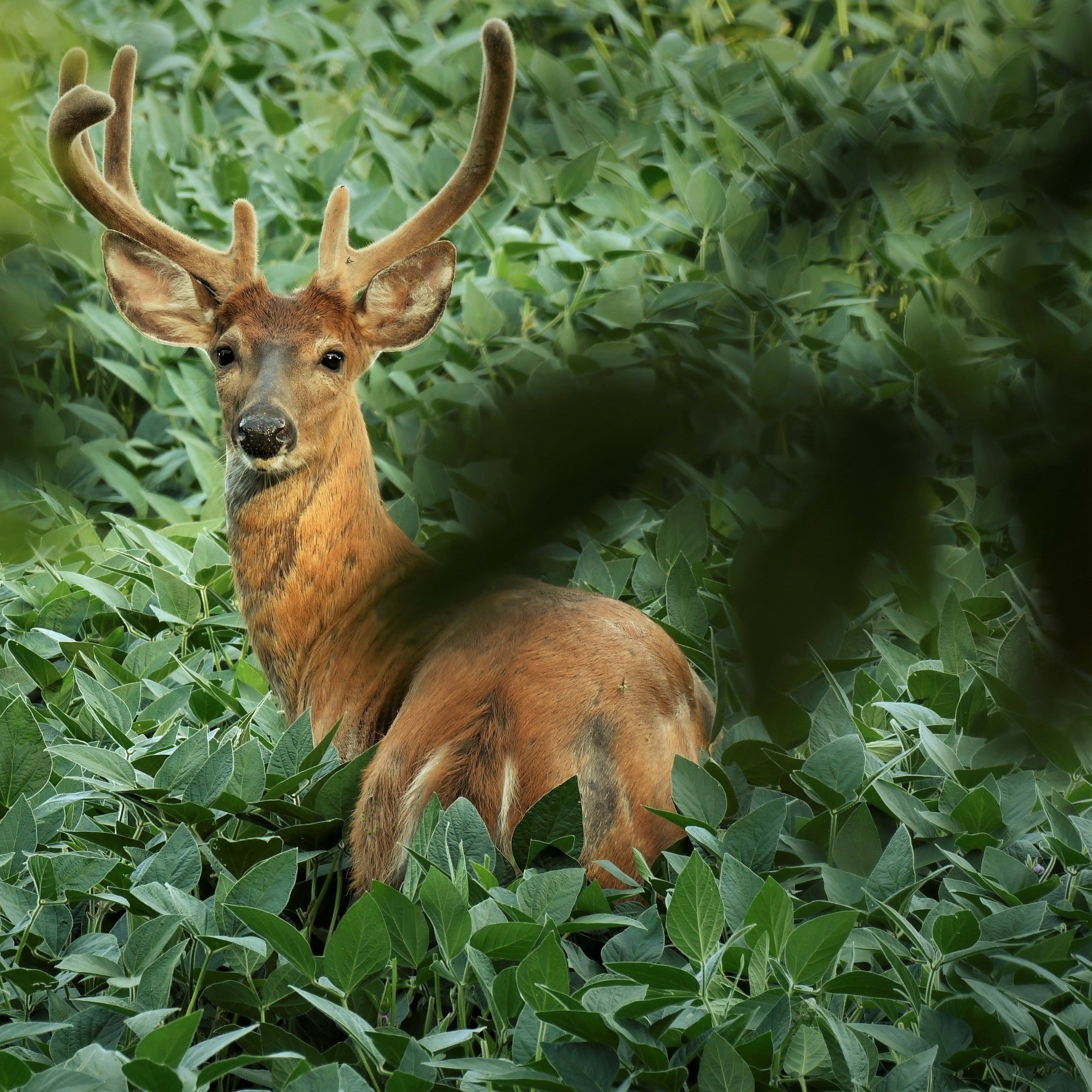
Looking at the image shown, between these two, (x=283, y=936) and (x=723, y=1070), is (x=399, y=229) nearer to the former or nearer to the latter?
(x=283, y=936)

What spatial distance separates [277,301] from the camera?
2.72m

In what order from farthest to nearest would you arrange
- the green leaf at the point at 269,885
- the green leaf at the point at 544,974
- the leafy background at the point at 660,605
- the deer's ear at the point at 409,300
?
the deer's ear at the point at 409,300 < the green leaf at the point at 269,885 < the green leaf at the point at 544,974 < the leafy background at the point at 660,605

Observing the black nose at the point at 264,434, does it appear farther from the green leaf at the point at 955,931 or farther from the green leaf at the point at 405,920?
the green leaf at the point at 955,931

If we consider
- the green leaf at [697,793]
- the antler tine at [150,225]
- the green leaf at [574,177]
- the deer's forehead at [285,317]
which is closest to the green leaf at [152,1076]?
the green leaf at [697,793]

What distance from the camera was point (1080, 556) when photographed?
0.53m

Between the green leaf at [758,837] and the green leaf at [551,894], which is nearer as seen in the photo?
the green leaf at [551,894]

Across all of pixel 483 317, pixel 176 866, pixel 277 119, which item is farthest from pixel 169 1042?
pixel 277 119

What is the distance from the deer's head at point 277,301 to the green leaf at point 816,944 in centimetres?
135

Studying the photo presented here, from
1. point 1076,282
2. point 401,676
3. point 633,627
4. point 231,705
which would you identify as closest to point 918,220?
point 1076,282

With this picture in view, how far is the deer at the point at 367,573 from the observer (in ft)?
6.84

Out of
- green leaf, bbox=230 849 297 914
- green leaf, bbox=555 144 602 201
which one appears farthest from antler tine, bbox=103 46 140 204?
green leaf, bbox=230 849 297 914

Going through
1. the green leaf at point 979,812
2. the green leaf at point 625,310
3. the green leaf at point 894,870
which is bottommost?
the green leaf at point 979,812

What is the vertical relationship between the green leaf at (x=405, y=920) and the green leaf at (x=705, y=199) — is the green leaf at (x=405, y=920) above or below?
below

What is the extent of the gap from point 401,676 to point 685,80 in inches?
88.8
